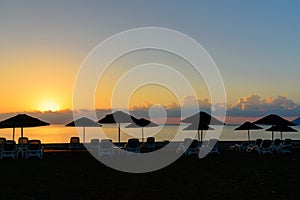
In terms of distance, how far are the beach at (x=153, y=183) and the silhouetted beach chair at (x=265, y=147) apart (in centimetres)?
684

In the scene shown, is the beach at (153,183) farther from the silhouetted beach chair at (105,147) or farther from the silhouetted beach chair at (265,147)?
the silhouetted beach chair at (265,147)

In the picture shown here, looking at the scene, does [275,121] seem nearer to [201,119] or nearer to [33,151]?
[201,119]

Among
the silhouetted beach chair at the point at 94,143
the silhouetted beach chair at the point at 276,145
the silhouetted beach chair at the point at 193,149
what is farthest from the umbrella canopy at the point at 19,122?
the silhouetted beach chair at the point at 276,145

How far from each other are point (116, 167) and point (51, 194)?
6.02 meters

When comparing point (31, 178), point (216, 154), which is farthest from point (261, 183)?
point (216, 154)

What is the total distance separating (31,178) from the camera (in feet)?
37.9

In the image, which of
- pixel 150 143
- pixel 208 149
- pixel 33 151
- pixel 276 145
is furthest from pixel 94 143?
pixel 276 145

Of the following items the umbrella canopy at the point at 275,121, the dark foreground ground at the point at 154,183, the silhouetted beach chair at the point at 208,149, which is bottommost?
the dark foreground ground at the point at 154,183

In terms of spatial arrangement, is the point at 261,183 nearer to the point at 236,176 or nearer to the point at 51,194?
the point at 236,176

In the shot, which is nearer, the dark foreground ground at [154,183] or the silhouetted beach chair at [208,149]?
the dark foreground ground at [154,183]

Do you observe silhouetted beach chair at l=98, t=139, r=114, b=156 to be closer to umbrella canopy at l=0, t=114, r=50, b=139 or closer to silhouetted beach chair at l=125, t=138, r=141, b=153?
silhouetted beach chair at l=125, t=138, r=141, b=153

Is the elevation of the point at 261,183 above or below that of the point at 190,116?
below

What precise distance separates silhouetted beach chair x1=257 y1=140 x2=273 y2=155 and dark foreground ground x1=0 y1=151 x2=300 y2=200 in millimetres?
6831

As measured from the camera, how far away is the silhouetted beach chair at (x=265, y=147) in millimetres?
21578
